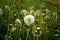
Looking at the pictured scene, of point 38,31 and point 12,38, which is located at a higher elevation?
point 38,31

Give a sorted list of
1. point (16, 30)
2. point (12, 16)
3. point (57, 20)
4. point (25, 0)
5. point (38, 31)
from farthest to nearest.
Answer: point (25, 0) → point (57, 20) → point (12, 16) → point (16, 30) → point (38, 31)

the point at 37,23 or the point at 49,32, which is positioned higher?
the point at 37,23

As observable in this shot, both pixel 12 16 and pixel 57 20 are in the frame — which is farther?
pixel 57 20

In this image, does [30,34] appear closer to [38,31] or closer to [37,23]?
[37,23]

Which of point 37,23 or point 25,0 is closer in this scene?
point 37,23

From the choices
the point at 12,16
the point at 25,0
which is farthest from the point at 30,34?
the point at 25,0

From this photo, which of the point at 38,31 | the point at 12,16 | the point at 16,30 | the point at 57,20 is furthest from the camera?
the point at 57,20

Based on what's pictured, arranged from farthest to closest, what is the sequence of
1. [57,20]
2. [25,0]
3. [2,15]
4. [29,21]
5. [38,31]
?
1. [25,0]
2. [57,20]
3. [2,15]
4. [29,21]
5. [38,31]

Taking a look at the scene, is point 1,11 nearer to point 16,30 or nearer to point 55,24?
point 16,30

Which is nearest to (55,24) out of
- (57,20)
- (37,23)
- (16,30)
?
(57,20)
